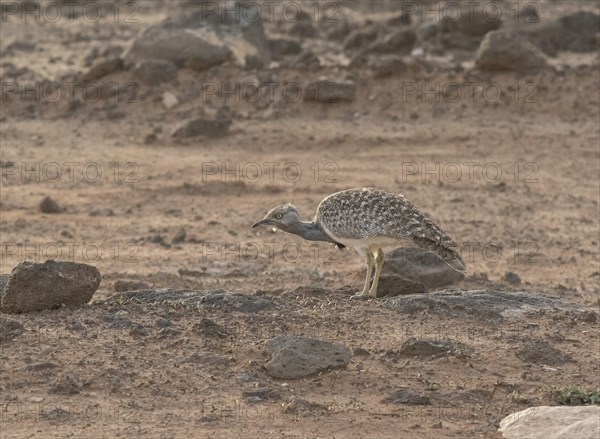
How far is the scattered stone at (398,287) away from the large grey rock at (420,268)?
42.2 inches

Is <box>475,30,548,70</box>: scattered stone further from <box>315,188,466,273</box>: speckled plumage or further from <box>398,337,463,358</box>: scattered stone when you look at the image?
<box>398,337,463,358</box>: scattered stone

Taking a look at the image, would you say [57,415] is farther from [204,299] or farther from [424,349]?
[424,349]

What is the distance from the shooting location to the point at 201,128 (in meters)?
18.6

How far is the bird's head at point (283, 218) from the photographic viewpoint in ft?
36.4

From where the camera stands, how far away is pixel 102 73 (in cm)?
2042

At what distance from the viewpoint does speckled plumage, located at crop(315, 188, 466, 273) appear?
10.2 metres

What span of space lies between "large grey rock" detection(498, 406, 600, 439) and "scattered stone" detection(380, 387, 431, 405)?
2.04ft

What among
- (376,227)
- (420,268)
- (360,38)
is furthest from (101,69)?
(376,227)

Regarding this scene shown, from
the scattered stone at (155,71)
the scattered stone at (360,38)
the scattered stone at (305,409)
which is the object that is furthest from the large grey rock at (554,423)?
the scattered stone at (360,38)

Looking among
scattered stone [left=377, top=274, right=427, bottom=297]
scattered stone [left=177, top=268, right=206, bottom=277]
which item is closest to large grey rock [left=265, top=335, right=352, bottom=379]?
scattered stone [left=377, top=274, right=427, bottom=297]

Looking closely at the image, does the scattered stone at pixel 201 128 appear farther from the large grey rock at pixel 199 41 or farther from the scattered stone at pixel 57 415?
the scattered stone at pixel 57 415

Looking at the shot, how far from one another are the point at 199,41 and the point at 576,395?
13.2 metres

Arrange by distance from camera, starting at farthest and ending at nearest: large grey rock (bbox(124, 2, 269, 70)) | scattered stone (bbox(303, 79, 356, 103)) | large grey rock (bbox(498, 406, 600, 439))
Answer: large grey rock (bbox(124, 2, 269, 70))
scattered stone (bbox(303, 79, 356, 103))
large grey rock (bbox(498, 406, 600, 439))

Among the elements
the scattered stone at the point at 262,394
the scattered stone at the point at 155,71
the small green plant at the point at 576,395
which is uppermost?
the scattered stone at the point at 155,71
